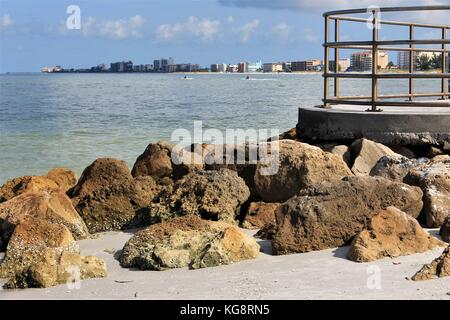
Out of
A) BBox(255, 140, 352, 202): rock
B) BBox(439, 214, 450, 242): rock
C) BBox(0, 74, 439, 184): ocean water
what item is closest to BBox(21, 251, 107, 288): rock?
BBox(255, 140, 352, 202): rock

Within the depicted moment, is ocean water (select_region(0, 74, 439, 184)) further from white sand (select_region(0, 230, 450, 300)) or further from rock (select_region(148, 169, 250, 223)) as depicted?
white sand (select_region(0, 230, 450, 300))

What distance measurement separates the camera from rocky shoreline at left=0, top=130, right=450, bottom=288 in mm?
5855

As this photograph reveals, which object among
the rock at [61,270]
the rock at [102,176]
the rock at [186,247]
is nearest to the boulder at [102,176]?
the rock at [102,176]

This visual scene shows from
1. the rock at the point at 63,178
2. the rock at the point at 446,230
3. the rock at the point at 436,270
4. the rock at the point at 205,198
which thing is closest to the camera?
the rock at the point at 436,270

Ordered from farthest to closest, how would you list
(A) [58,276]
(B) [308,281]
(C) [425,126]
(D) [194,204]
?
(C) [425,126], (D) [194,204], (A) [58,276], (B) [308,281]

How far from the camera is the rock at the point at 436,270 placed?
511 cm

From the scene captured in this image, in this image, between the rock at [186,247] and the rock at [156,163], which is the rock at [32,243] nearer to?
the rock at [186,247]

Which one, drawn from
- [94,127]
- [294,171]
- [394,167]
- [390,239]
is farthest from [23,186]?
[94,127]

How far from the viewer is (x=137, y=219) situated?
769 cm

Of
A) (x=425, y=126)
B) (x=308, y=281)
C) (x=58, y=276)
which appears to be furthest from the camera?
(x=425, y=126)

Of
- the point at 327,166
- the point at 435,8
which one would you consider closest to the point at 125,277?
the point at 327,166

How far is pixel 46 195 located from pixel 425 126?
173 inches

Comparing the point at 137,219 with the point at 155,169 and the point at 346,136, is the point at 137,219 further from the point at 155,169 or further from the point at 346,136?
the point at 346,136

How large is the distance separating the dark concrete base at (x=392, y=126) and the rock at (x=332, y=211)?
2390mm
